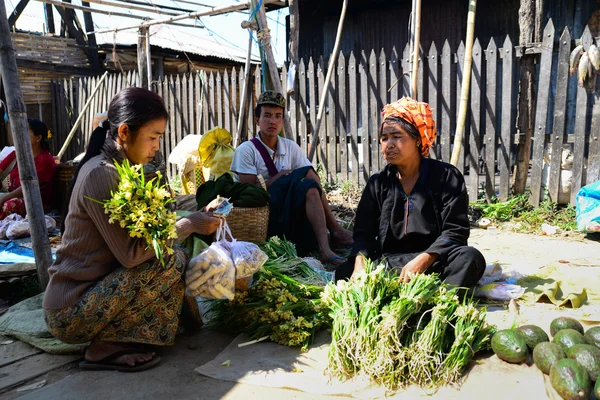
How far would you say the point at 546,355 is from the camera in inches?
86.9

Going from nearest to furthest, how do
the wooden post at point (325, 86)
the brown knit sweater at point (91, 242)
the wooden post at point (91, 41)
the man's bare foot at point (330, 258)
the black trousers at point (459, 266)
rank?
the brown knit sweater at point (91, 242)
the black trousers at point (459, 266)
the man's bare foot at point (330, 258)
the wooden post at point (325, 86)
the wooden post at point (91, 41)

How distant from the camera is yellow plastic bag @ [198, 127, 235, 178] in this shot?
5.44 meters

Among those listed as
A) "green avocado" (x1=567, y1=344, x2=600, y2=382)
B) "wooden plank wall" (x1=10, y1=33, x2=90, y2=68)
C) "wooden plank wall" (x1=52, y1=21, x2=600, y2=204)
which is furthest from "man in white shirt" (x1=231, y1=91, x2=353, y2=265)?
"wooden plank wall" (x1=10, y1=33, x2=90, y2=68)

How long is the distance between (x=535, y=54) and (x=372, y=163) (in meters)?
2.35

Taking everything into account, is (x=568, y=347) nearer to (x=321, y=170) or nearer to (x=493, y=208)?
(x=493, y=208)

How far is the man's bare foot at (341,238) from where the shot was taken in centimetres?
455

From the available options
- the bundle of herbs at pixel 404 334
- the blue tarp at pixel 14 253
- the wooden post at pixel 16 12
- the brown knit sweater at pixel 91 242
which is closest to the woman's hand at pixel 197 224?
the brown knit sweater at pixel 91 242

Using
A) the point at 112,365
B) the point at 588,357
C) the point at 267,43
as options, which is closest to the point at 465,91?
the point at 267,43

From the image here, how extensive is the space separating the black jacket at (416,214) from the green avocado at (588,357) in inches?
38.2

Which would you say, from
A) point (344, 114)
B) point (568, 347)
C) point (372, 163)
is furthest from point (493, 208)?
point (568, 347)

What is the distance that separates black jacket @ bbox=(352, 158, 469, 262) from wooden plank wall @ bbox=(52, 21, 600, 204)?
3130 millimetres

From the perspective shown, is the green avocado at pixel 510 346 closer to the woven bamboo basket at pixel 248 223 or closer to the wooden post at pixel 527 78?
the woven bamboo basket at pixel 248 223

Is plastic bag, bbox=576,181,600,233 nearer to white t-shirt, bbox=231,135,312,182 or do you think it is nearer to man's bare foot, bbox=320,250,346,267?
man's bare foot, bbox=320,250,346,267

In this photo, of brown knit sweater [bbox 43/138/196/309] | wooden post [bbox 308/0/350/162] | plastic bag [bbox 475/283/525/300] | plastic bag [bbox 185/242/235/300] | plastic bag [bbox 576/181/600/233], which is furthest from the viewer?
wooden post [bbox 308/0/350/162]
